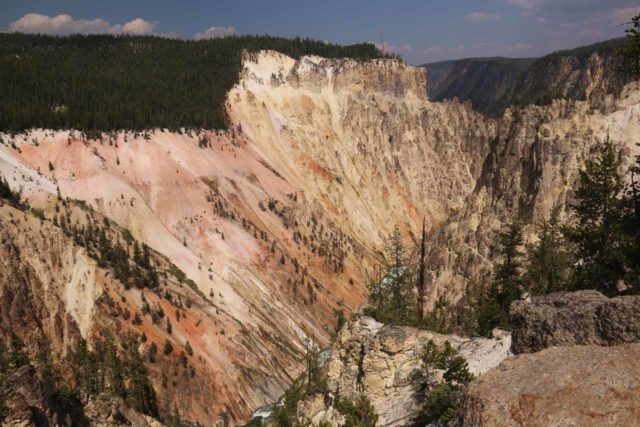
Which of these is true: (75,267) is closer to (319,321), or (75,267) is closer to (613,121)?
(319,321)

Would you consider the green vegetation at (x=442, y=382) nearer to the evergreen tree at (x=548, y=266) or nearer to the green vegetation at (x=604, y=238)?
the green vegetation at (x=604, y=238)

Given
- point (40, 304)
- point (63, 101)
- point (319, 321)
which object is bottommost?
point (319, 321)

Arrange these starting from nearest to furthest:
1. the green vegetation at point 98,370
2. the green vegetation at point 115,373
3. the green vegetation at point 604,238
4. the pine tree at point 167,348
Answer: the green vegetation at point 604,238 < the green vegetation at point 98,370 < the green vegetation at point 115,373 < the pine tree at point 167,348

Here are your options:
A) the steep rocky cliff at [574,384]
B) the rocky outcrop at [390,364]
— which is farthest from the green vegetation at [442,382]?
the steep rocky cliff at [574,384]

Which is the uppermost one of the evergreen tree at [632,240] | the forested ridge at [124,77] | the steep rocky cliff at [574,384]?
the forested ridge at [124,77]

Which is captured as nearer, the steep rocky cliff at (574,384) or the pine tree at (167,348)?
the steep rocky cliff at (574,384)

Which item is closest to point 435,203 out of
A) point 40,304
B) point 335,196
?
point 335,196
